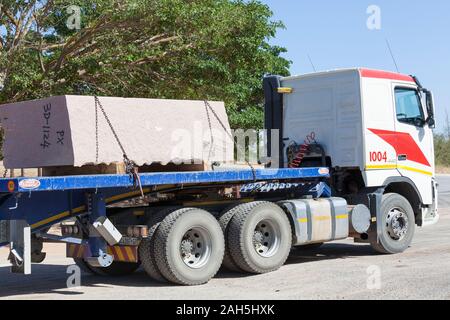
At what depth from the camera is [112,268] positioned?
1042 centimetres

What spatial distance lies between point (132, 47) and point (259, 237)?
7992mm

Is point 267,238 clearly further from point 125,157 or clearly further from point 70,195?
point 70,195

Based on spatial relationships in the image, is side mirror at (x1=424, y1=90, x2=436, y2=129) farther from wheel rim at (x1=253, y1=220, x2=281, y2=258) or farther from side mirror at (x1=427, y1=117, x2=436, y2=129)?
wheel rim at (x1=253, y1=220, x2=281, y2=258)

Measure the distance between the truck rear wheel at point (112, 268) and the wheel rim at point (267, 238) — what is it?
187 cm

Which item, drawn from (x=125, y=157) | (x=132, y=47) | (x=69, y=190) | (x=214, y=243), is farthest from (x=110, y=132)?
(x=132, y=47)

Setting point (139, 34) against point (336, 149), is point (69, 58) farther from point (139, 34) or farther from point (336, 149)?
point (336, 149)

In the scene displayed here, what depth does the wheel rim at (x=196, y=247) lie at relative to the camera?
9.24 meters

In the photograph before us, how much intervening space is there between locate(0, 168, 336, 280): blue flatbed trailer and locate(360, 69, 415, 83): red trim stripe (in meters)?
3.03

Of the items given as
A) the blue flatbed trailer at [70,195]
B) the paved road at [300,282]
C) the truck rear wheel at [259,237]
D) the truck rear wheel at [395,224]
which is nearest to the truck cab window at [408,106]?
the truck rear wheel at [395,224]

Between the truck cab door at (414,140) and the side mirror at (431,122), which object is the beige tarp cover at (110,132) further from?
the side mirror at (431,122)

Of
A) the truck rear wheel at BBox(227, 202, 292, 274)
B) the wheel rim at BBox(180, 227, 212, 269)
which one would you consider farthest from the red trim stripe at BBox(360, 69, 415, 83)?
the wheel rim at BBox(180, 227, 212, 269)

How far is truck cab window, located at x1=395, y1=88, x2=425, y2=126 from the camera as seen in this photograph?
40.1 feet

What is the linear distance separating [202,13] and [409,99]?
6.09m
